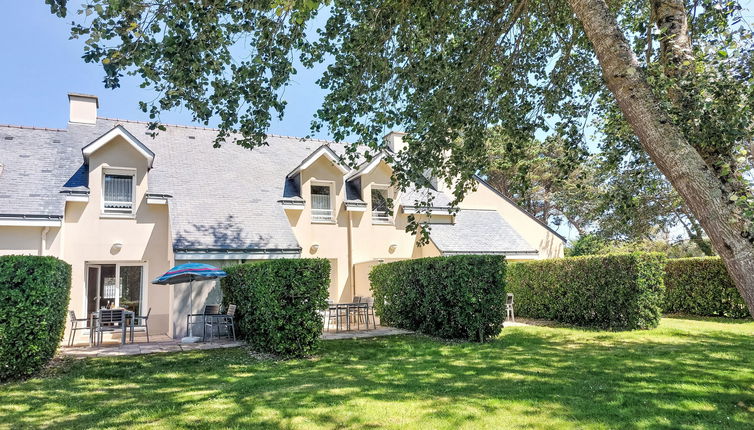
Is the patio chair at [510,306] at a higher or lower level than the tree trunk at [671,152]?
lower

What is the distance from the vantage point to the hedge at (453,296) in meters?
15.1

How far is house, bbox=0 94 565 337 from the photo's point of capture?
18.4 m

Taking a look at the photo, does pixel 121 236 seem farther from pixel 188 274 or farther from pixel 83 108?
pixel 83 108

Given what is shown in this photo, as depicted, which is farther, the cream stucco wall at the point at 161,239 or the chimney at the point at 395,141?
the chimney at the point at 395,141

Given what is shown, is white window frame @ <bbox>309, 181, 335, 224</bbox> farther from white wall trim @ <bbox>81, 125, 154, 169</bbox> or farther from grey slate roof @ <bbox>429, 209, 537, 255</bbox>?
white wall trim @ <bbox>81, 125, 154, 169</bbox>

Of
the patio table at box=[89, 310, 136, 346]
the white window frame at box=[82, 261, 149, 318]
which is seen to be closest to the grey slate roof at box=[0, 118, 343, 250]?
the white window frame at box=[82, 261, 149, 318]

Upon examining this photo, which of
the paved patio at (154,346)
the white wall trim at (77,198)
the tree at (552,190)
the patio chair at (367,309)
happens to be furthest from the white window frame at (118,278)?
the tree at (552,190)

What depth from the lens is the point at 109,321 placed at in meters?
16.0

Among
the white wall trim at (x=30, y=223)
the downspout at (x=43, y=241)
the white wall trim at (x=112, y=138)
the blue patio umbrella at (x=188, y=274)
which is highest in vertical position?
the white wall trim at (x=112, y=138)

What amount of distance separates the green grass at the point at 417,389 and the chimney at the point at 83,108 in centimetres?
1471

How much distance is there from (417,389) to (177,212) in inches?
563

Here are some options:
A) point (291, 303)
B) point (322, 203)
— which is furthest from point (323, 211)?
point (291, 303)

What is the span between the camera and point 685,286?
22.5m

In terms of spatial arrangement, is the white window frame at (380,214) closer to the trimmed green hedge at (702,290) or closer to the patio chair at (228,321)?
the patio chair at (228,321)
